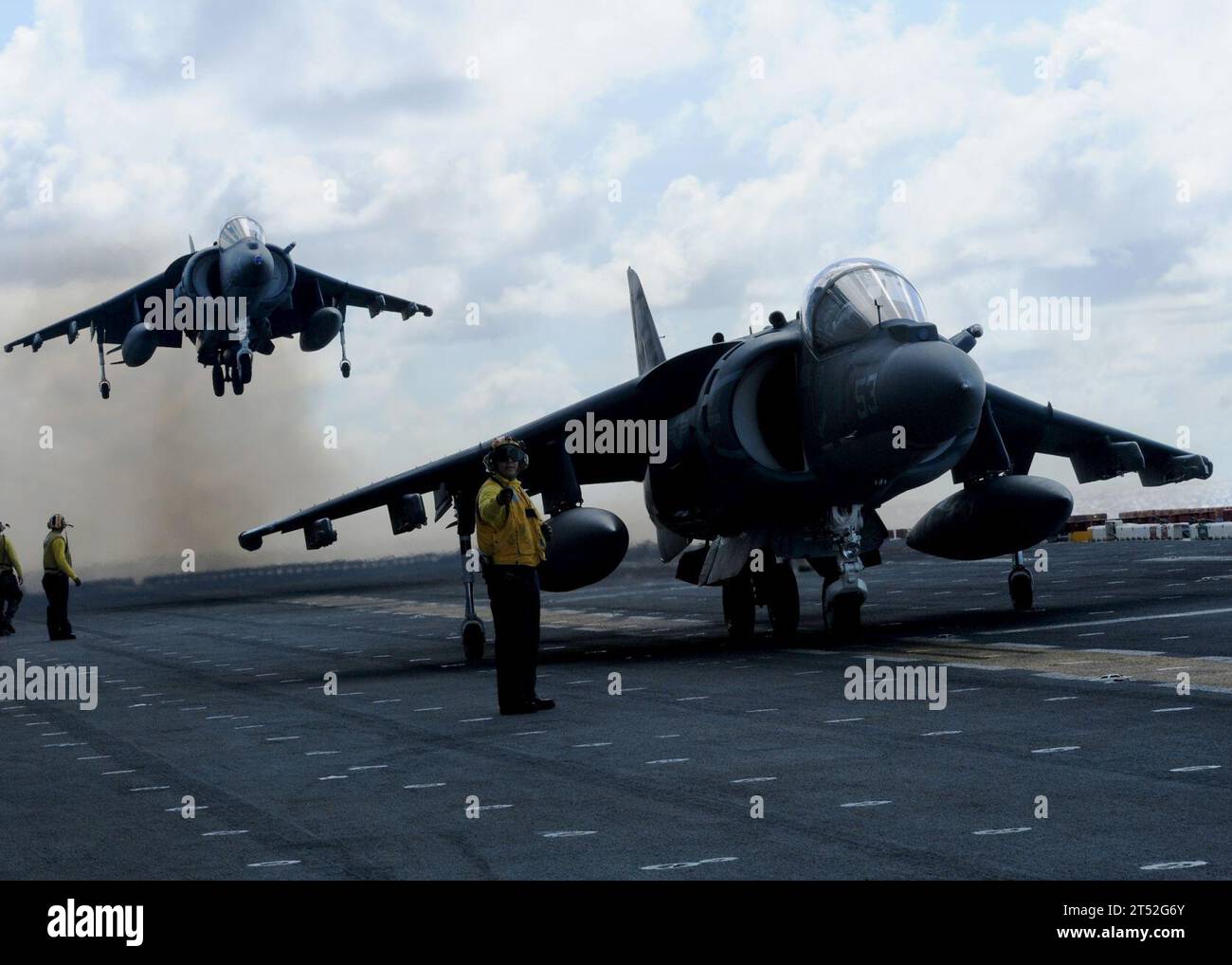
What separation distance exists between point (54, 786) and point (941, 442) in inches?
345

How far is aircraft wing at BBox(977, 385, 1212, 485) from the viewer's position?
20047mm

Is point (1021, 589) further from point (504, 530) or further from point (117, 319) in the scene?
point (117, 319)

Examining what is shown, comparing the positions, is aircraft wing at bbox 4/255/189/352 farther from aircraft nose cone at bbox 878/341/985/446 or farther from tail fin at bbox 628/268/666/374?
aircraft nose cone at bbox 878/341/985/446

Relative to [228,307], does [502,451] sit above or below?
below

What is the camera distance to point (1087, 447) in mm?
→ 21203

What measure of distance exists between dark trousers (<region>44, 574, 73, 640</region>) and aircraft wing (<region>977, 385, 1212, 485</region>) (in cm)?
1626

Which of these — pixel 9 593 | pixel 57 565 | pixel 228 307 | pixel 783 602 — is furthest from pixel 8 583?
pixel 783 602

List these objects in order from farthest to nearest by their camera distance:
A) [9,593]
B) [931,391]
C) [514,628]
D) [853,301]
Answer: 1. [9,593]
2. [853,301]
3. [931,391]
4. [514,628]

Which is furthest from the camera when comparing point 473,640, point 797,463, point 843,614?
point 473,640

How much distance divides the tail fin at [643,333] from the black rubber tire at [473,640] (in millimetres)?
7148

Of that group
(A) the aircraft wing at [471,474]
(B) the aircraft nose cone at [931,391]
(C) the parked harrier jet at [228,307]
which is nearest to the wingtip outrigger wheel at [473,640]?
(A) the aircraft wing at [471,474]

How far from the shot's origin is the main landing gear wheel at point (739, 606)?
17.5m

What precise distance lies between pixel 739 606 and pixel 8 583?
1664 cm

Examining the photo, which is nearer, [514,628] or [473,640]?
[514,628]
